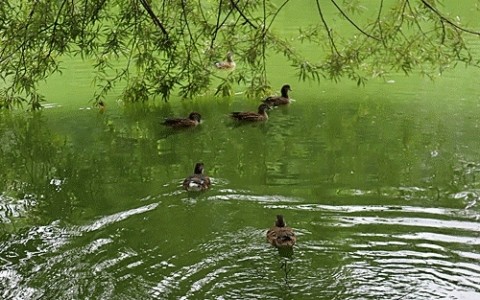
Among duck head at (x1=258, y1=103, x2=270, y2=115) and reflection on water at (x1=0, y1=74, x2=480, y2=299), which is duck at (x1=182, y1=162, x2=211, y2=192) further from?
duck head at (x1=258, y1=103, x2=270, y2=115)

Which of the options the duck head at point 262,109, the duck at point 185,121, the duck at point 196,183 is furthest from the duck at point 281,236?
the duck head at point 262,109

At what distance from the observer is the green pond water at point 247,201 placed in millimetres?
5277

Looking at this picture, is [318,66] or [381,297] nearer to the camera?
[381,297]

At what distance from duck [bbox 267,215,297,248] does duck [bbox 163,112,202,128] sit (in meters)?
4.12

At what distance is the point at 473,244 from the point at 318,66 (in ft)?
7.60

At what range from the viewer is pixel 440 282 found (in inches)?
204

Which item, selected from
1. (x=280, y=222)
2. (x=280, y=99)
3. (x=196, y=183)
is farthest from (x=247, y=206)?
(x=280, y=99)

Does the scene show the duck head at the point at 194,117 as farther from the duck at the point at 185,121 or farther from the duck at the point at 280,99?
the duck at the point at 280,99

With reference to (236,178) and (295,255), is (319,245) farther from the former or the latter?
(236,178)

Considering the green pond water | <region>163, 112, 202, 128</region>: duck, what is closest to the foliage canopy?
the green pond water

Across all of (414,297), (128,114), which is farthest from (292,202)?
(128,114)

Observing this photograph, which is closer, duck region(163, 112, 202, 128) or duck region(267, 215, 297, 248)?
duck region(267, 215, 297, 248)

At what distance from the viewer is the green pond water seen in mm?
5277

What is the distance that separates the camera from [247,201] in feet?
22.7
